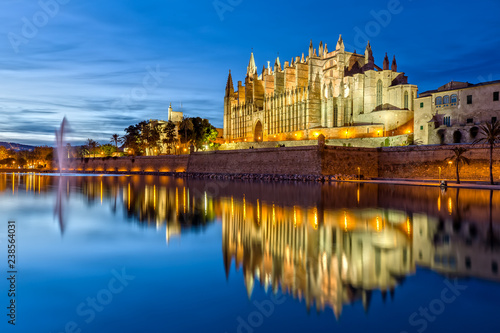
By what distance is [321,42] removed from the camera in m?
63.4

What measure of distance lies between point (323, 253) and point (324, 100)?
167 ft

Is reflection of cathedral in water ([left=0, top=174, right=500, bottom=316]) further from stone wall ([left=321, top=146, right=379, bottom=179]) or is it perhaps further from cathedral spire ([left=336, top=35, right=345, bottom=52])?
cathedral spire ([left=336, top=35, right=345, bottom=52])

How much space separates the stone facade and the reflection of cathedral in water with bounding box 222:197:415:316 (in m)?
39.4

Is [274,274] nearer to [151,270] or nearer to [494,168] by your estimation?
[151,270]

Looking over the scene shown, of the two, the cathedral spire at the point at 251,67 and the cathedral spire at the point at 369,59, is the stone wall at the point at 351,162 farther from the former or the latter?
the cathedral spire at the point at 251,67

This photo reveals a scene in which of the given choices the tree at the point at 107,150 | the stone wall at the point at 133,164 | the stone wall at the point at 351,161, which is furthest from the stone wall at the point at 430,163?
the tree at the point at 107,150

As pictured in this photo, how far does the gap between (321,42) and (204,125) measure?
27131 millimetres

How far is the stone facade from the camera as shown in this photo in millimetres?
49594

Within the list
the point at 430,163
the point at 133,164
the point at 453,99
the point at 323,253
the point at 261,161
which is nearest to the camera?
the point at 323,253

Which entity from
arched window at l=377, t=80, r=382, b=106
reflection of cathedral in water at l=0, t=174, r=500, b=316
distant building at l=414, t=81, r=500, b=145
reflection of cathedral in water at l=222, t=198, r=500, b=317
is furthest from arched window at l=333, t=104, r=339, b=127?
reflection of cathedral in water at l=222, t=198, r=500, b=317

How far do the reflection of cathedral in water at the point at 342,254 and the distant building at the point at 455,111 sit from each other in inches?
1128

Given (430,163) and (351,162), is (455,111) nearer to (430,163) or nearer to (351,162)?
(430,163)

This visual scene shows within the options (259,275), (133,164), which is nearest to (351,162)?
(259,275)

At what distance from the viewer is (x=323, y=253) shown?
806cm
